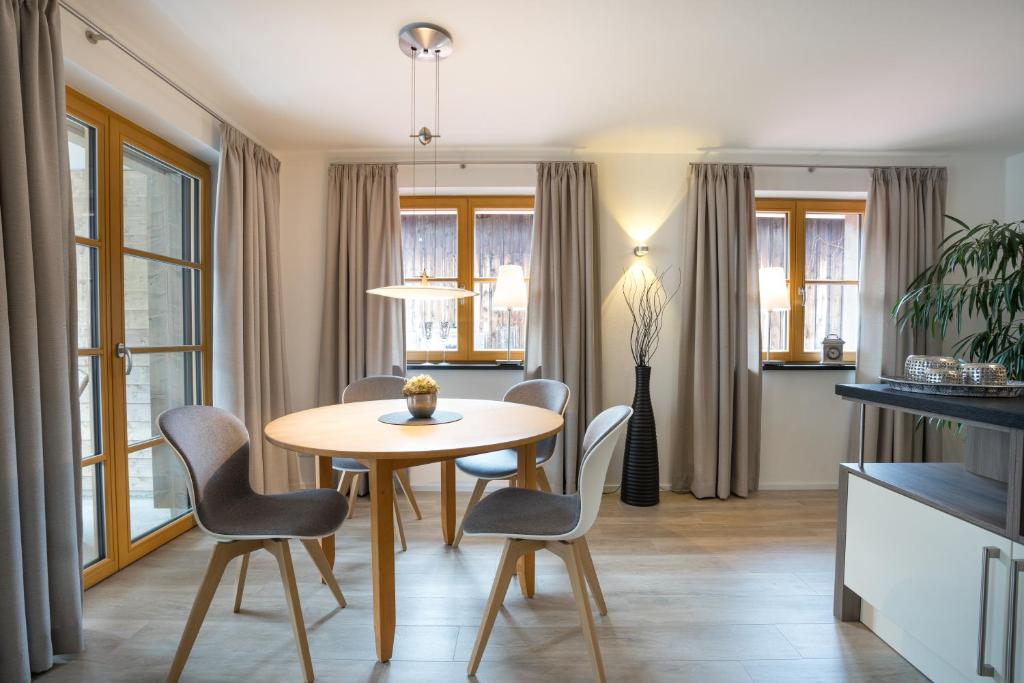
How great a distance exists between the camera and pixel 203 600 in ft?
5.34

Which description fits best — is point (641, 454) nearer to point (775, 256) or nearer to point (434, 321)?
point (434, 321)

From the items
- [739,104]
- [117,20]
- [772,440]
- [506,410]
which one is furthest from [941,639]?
[117,20]

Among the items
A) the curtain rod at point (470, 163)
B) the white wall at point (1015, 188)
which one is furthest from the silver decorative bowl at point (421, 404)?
the white wall at point (1015, 188)

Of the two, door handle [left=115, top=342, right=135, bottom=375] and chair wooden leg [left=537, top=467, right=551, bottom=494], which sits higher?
door handle [left=115, top=342, right=135, bottom=375]

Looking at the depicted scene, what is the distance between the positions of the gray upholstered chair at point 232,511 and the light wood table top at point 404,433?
19 centimetres

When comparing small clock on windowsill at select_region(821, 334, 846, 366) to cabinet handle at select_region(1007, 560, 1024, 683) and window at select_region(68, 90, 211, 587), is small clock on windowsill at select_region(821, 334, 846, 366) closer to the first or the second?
cabinet handle at select_region(1007, 560, 1024, 683)

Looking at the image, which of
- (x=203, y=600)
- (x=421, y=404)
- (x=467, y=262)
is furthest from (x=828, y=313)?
(x=203, y=600)

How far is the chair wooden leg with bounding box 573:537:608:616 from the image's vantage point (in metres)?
1.75

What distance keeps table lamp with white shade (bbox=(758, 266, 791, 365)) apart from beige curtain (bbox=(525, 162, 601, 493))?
4.06 feet

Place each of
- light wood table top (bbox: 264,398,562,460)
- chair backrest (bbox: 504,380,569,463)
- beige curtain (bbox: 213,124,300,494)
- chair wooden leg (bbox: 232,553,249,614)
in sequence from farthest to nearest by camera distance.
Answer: beige curtain (bbox: 213,124,300,494)
chair backrest (bbox: 504,380,569,463)
chair wooden leg (bbox: 232,553,249,614)
light wood table top (bbox: 264,398,562,460)

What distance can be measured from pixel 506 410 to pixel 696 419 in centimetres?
174

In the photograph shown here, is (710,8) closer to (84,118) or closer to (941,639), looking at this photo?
(941,639)

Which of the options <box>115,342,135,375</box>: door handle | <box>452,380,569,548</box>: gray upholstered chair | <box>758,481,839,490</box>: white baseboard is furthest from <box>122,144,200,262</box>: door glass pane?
<box>758,481,839,490</box>: white baseboard

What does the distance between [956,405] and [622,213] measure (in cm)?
252
